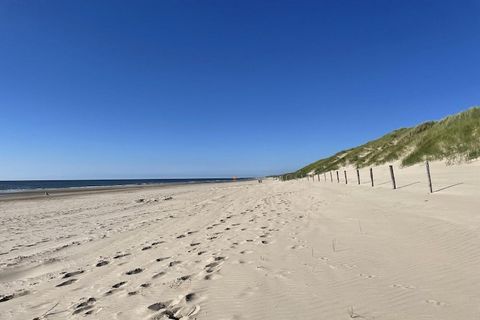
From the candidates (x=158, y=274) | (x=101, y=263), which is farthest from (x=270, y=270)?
(x=101, y=263)

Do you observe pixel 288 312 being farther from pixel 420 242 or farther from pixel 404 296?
pixel 420 242

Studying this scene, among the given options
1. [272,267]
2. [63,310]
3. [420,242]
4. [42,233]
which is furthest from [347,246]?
[42,233]

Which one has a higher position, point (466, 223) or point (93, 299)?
point (466, 223)

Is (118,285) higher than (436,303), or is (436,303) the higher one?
(436,303)

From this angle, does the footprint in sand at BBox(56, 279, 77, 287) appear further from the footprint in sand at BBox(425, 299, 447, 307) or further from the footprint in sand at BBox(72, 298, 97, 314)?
the footprint in sand at BBox(425, 299, 447, 307)

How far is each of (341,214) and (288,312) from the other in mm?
7245

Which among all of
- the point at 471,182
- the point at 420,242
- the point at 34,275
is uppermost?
the point at 471,182

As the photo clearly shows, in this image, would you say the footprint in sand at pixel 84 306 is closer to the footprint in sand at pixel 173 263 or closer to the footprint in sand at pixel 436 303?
the footprint in sand at pixel 173 263

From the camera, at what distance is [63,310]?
4312 mm

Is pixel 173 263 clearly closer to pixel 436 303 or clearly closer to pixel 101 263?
pixel 101 263

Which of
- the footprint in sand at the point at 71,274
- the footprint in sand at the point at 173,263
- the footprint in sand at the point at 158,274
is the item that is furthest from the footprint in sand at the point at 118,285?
the footprint in sand at the point at 71,274

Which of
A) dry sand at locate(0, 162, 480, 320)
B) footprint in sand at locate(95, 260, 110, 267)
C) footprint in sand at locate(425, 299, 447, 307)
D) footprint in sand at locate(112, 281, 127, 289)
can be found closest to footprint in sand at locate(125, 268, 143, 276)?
dry sand at locate(0, 162, 480, 320)

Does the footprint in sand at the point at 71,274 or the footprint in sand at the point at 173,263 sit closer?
the footprint in sand at the point at 173,263

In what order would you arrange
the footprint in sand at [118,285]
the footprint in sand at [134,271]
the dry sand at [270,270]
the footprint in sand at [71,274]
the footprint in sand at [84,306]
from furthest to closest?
the footprint in sand at [71,274], the footprint in sand at [134,271], the footprint in sand at [118,285], the footprint in sand at [84,306], the dry sand at [270,270]
